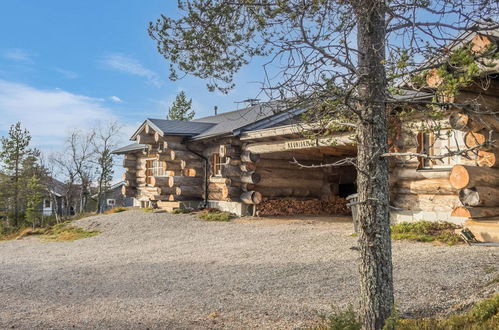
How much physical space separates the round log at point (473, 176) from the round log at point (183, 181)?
11.2m

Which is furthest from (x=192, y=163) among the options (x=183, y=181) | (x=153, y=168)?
(x=153, y=168)

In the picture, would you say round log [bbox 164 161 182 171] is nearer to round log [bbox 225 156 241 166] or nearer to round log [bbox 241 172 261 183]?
round log [bbox 225 156 241 166]

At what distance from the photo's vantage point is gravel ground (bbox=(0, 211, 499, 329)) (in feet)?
18.8

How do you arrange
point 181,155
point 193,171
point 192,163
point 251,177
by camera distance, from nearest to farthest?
point 251,177, point 181,155, point 192,163, point 193,171

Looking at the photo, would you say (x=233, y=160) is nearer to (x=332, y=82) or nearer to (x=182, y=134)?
(x=182, y=134)

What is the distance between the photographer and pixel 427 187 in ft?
35.3

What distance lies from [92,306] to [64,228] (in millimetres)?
12878

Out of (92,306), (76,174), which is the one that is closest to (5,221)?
(76,174)

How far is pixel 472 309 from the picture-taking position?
4676 mm

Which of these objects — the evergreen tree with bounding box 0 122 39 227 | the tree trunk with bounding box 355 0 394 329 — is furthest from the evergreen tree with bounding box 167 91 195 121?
the tree trunk with bounding box 355 0 394 329

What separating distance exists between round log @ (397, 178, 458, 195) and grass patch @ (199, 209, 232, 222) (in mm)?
6322

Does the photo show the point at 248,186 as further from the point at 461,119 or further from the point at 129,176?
the point at 129,176

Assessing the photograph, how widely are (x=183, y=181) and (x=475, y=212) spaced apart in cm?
1170

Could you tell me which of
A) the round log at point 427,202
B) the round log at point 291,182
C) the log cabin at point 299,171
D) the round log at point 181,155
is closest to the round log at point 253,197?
the log cabin at point 299,171
